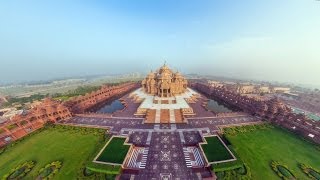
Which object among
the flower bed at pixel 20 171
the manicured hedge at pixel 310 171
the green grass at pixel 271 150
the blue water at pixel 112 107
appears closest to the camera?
the manicured hedge at pixel 310 171

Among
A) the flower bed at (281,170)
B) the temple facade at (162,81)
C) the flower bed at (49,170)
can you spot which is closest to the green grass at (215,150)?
the flower bed at (281,170)

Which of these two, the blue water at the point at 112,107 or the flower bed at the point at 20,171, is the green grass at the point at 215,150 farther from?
the blue water at the point at 112,107

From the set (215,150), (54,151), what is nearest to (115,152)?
(54,151)

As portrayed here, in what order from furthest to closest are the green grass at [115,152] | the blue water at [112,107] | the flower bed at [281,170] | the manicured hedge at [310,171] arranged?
the blue water at [112,107] < the green grass at [115,152] < the manicured hedge at [310,171] < the flower bed at [281,170]

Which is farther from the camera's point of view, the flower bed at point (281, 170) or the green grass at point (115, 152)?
the green grass at point (115, 152)

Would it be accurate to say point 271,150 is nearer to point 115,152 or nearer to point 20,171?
point 115,152
